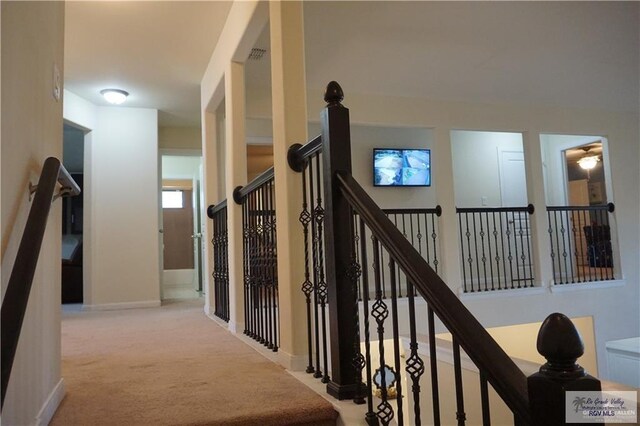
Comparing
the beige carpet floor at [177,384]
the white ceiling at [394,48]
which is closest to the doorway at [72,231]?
the white ceiling at [394,48]

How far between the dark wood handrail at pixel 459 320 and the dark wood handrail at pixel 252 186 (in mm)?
1036

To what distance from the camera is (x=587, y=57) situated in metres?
4.70

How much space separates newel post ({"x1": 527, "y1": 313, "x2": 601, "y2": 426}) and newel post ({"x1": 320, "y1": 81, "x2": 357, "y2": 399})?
2.81 ft

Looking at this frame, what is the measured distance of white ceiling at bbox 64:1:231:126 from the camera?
326cm

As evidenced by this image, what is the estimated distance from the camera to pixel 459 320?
3.26 feet

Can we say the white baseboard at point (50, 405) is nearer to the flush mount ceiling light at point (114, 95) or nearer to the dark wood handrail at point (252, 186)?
the dark wood handrail at point (252, 186)

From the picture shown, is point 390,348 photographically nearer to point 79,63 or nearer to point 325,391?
point 325,391

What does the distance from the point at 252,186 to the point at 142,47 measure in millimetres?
1969

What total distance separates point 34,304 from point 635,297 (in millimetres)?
7131

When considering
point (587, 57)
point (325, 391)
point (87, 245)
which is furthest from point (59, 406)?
point (587, 57)

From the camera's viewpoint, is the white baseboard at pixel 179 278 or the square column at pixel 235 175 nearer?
the square column at pixel 235 175

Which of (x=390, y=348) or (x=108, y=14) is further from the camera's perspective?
(x=390, y=348)

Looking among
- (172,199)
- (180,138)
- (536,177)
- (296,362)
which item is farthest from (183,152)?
(296,362)

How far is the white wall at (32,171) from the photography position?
1115 mm
